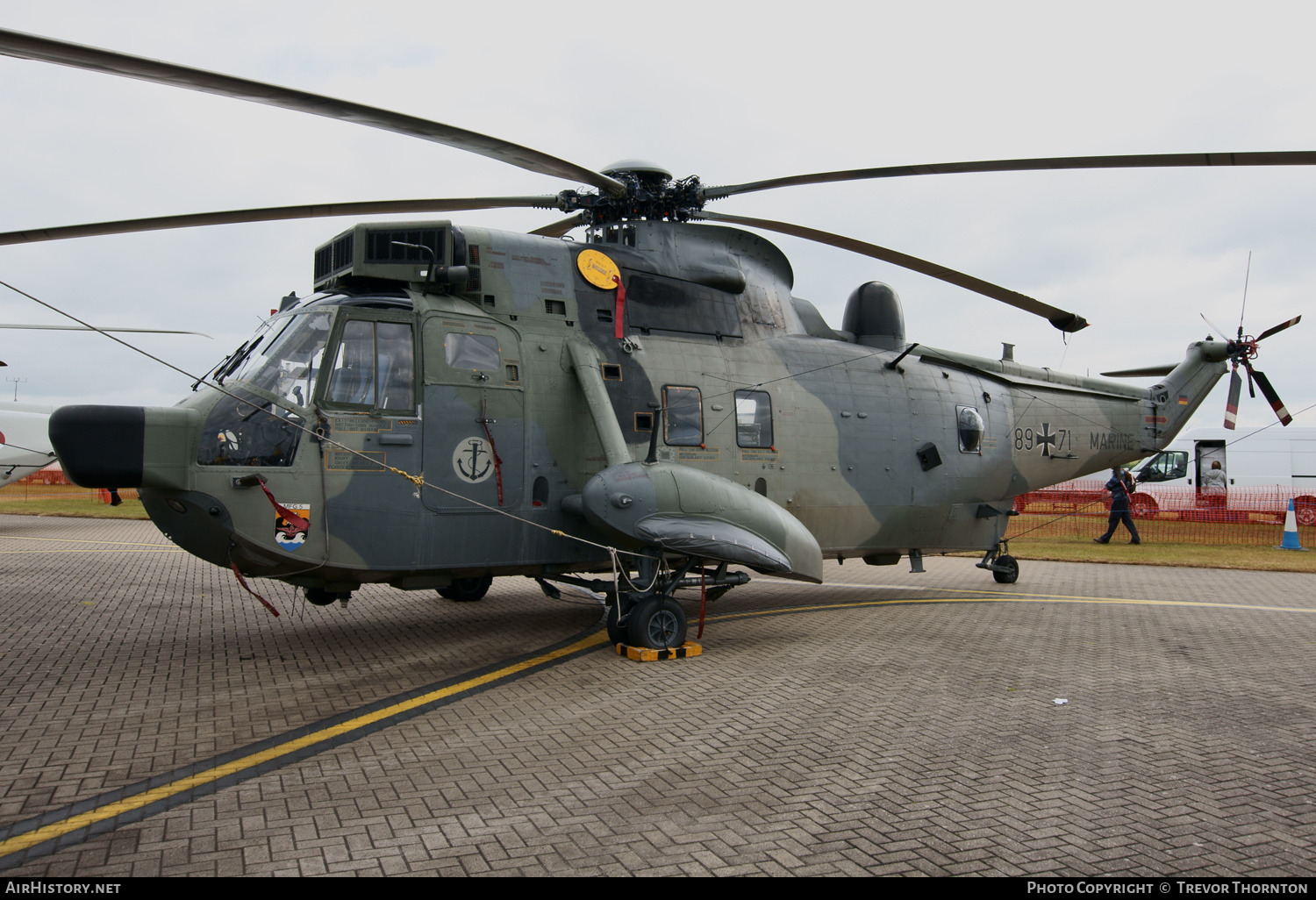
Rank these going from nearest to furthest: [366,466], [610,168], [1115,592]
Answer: [366,466]
[610,168]
[1115,592]

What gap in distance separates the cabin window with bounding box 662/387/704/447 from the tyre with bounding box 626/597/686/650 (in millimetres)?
1904

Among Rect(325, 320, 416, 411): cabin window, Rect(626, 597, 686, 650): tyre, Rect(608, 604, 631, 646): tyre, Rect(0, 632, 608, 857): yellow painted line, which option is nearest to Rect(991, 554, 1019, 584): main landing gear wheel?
Rect(626, 597, 686, 650): tyre

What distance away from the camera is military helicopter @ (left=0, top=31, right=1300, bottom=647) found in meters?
6.94

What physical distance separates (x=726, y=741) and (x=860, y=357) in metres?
6.69

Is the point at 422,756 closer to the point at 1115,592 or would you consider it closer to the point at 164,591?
the point at 164,591

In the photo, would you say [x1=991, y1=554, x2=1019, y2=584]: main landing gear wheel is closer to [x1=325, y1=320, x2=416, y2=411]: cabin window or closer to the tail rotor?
the tail rotor

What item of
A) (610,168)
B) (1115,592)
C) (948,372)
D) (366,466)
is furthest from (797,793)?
(1115,592)

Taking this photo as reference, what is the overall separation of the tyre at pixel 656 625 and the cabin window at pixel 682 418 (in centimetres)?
190

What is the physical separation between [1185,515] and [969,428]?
1799 cm

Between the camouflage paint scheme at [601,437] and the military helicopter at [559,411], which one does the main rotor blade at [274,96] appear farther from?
the camouflage paint scheme at [601,437]

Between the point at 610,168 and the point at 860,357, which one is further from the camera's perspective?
the point at 860,357

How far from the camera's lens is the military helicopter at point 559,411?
→ 273 inches

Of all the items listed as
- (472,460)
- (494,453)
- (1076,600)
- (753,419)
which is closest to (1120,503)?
(1076,600)

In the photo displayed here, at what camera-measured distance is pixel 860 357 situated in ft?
35.8
